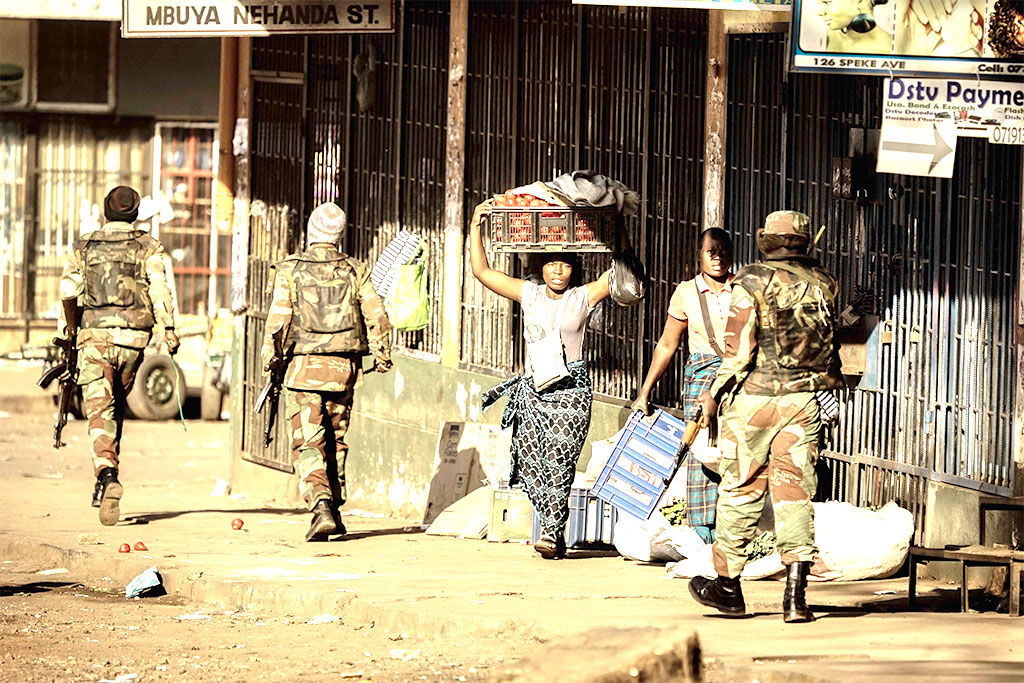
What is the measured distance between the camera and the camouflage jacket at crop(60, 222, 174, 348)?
12.3 meters

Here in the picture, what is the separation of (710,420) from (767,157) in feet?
8.39

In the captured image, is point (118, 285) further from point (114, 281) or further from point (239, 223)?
point (239, 223)

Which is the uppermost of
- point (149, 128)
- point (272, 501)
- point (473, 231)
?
point (149, 128)

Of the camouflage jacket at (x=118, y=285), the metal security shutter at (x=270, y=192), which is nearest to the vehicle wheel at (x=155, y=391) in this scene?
the metal security shutter at (x=270, y=192)

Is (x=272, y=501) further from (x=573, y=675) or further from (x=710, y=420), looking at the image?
(x=573, y=675)

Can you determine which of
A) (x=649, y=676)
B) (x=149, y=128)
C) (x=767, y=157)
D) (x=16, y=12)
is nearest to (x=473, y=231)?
(x=767, y=157)

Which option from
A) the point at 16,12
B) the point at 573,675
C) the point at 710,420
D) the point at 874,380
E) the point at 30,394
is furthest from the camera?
the point at 30,394

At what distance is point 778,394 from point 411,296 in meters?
5.29

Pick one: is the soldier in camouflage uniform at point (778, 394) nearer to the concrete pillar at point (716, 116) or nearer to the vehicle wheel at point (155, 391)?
the concrete pillar at point (716, 116)

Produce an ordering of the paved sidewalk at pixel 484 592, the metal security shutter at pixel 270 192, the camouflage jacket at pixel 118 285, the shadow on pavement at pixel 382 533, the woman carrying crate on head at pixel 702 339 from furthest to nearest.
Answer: the metal security shutter at pixel 270 192
the camouflage jacket at pixel 118 285
the shadow on pavement at pixel 382 533
the woman carrying crate on head at pixel 702 339
the paved sidewalk at pixel 484 592

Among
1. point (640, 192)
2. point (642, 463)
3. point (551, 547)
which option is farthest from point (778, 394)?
point (640, 192)

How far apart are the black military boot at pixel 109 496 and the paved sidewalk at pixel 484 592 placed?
81mm

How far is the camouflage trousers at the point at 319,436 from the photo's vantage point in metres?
11.3

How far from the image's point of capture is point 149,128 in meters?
23.5
